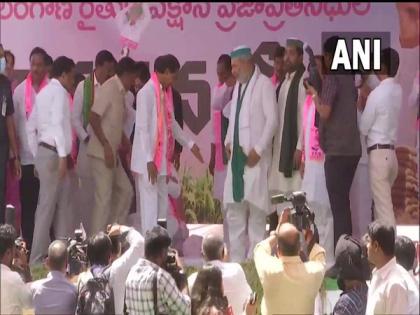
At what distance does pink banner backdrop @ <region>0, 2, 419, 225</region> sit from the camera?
8906 mm

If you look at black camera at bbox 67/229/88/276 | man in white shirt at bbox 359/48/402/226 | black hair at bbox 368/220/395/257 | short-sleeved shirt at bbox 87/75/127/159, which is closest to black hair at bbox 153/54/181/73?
short-sleeved shirt at bbox 87/75/127/159

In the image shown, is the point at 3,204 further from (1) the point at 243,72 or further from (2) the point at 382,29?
(2) the point at 382,29

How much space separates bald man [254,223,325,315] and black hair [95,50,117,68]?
10.5 feet

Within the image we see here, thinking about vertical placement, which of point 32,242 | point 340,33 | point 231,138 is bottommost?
point 32,242

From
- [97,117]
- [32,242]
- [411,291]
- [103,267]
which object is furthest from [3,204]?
[411,291]

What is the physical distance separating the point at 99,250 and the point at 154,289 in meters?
0.55

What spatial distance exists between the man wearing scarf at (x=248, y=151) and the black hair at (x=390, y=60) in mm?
790

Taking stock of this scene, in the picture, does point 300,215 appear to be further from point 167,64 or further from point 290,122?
point 167,64

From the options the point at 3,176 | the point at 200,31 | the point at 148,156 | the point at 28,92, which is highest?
the point at 200,31

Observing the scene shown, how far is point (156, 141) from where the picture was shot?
29.5 ft

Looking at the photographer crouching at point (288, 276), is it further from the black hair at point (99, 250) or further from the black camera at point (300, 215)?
the black hair at point (99, 250)

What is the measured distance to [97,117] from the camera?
909 cm

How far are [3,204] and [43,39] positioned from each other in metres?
1.19

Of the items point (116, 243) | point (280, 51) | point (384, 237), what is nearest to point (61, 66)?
point (280, 51)
